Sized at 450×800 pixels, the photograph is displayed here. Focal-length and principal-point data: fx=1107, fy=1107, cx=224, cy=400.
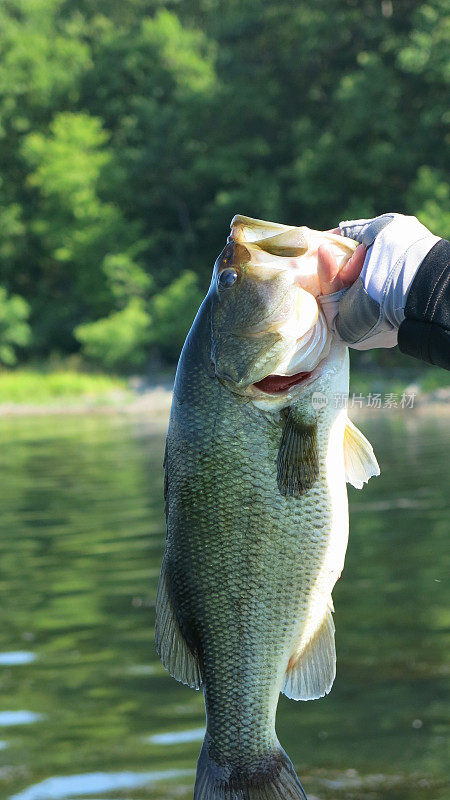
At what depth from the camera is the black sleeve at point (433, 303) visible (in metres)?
2.49

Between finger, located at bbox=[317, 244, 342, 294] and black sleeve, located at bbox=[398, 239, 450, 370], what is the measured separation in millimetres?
184

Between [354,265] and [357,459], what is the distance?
53cm

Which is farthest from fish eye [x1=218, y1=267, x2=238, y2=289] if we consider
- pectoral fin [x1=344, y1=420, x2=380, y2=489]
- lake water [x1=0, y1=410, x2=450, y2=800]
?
lake water [x1=0, y1=410, x2=450, y2=800]

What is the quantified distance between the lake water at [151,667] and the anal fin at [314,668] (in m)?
2.06

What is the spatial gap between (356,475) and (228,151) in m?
37.8

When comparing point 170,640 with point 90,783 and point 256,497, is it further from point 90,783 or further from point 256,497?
point 90,783

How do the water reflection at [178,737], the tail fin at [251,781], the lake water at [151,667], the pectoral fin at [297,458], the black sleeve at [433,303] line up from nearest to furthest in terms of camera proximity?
the black sleeve at [433,303] < the pectoral fin at [297,458] < the tail fin at [251,781] < the lake water at [151,667] < the water reflection at [178,737]

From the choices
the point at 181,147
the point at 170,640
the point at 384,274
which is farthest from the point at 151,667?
the point at 181,147

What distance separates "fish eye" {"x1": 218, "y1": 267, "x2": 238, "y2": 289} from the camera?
8.57ft

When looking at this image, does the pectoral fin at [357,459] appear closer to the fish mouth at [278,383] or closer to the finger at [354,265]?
the fish mouth at [278,383]

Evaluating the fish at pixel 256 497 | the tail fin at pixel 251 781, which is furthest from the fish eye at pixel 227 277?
the tail fin at pixel 251 781

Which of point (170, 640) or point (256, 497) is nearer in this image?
point (256, 497)

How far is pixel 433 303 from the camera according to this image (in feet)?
8.18
